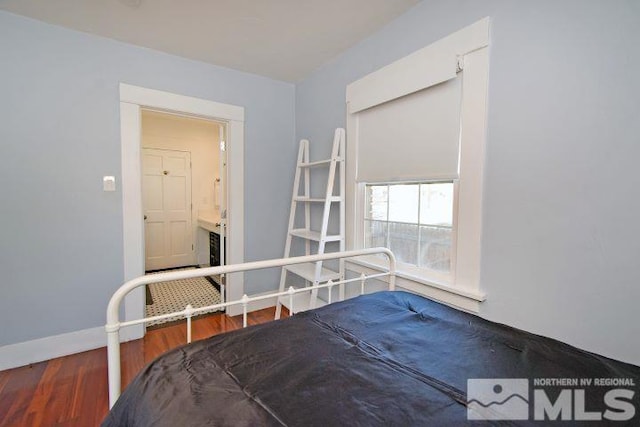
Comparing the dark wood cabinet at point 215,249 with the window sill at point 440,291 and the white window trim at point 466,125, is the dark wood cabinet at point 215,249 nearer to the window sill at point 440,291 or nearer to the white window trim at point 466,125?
the window sill at point 440,291

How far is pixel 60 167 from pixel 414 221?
8.56ft

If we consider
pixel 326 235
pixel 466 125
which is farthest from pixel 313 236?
pixel 466 125

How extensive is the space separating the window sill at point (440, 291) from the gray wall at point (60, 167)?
221 centimetres

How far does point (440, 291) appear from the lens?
1.74 metres

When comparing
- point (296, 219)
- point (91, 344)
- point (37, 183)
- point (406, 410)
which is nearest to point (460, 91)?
point (406, 410)

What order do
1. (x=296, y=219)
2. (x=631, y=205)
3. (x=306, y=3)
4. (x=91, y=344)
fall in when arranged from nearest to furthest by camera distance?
(x=631, y=205)
(x=306, y=3)
(x=91, y=344)
(x=296, y=219)

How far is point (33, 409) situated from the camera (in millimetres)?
1670

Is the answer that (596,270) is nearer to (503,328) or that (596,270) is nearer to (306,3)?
(503,328)

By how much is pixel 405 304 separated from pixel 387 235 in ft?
2.77

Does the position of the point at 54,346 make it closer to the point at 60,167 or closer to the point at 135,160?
the point at 60,167

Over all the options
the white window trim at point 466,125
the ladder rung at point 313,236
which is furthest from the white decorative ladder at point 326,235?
the white window trim at point 466,125

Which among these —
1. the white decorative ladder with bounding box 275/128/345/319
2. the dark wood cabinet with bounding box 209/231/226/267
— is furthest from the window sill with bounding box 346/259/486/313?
the dark wood cabinet with bounding box 209/231/226/267

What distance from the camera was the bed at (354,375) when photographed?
2.33 ft

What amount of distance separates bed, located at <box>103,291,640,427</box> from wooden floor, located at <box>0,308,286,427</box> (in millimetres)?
1244
